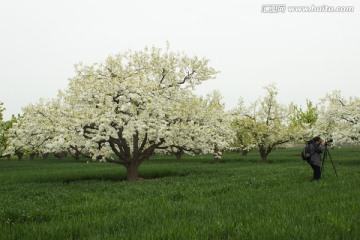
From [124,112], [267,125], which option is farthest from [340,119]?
[124,112]

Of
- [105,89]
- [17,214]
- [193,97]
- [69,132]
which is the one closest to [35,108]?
[69,132]

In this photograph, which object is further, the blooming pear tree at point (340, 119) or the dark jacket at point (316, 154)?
the blooming pear tree at point (340, 119)

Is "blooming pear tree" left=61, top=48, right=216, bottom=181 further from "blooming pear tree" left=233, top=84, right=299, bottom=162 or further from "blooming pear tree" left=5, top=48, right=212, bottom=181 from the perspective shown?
"blooming pear tree" left=233, top=84, right=299, bottom=162

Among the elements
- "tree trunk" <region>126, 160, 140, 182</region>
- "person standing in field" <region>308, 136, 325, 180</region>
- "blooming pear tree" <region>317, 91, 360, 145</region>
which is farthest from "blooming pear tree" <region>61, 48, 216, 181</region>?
"blooming pear tree" <region>317, 91, 360, 145</region>

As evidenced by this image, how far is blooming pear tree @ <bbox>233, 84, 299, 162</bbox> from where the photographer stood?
136 ft

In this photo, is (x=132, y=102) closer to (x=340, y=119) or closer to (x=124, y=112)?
(x=124, y=112)

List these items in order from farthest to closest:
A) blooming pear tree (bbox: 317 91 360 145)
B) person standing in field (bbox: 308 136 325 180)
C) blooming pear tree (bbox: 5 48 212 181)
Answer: blooming pear tree (bbox: 317 91 360 145) → blooming pear tree (bbox: 5 48 212 181) → person standing in field (bbox: 308 136 325 180)

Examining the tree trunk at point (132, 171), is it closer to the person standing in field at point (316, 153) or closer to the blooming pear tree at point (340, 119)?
the person standing in field at point (316, 153)

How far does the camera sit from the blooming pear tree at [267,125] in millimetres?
41500

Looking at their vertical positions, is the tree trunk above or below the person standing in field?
below

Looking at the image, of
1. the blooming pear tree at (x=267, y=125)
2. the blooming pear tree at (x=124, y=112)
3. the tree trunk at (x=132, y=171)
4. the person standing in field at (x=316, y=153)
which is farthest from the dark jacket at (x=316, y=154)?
the blooming pear tree at (x=267, y=125)

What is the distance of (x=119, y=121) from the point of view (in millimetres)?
19984

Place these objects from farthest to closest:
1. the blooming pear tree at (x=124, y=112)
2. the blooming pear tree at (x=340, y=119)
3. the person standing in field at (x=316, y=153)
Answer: the blooming pear tree at (x=340, y=119) → the blooming pear tree at (x=124, y=112) → the person standing in field at (x=316, y=153)

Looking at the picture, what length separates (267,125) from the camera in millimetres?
43344
